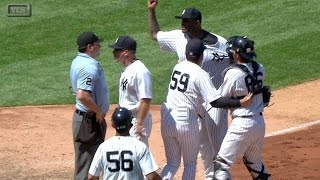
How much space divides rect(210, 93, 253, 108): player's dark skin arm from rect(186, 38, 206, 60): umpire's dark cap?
0.50 metres

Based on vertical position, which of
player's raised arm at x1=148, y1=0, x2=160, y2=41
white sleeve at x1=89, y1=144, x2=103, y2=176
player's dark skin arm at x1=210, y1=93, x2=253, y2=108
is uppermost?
player's raised arm at x1=148, y1=0, x2=160, y2=41

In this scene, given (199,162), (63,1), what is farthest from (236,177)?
(63,1)

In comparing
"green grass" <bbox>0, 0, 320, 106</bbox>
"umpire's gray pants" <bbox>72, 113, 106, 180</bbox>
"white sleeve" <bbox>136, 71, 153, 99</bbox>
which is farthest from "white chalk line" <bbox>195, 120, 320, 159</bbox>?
"white sleeve" <bbox>136, 71, 153, 99</bbox>

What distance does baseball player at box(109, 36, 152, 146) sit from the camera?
29.4ft

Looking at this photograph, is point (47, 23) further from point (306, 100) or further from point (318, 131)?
point (318, 131)

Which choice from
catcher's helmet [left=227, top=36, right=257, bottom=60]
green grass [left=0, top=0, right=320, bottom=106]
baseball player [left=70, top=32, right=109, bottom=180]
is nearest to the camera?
catcher's helmet [left=227, top=36, right=257, bottom=60]

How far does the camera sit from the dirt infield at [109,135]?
1089 centimetres

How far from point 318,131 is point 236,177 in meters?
2.43

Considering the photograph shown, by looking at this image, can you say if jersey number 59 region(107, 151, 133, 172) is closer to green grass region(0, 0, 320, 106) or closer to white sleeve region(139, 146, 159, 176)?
white sleeve region(139, 146, 159, 176)

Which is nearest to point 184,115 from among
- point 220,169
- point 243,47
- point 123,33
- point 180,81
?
point 180,81

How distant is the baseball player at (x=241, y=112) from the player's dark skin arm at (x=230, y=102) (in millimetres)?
75

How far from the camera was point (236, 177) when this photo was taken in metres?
10.5

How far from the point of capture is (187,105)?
29.8 feet

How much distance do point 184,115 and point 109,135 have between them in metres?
3.64
